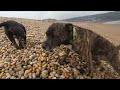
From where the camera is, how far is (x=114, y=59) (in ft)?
6.06

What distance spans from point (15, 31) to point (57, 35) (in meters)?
0.37

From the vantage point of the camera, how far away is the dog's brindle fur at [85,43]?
6.16 ft

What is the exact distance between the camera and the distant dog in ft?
7.00

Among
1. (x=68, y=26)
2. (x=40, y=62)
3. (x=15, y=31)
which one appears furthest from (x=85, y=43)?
(x=15, y=31)

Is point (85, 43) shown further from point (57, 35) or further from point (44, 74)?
point (44, 74)

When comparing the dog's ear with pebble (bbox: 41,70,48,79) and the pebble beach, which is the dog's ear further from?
pebble (bbox: 41,70,48,79)

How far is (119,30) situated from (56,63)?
0.51m

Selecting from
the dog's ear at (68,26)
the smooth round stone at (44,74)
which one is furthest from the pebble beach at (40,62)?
the dog's ear at (68,26)

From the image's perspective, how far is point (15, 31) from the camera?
85.4 inches

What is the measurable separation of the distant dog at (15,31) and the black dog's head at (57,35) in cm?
23

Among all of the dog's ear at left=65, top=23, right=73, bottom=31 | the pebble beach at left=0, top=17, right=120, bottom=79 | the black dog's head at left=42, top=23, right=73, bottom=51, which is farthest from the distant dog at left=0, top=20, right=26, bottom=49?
the dog's ear at left=65, top=23, right=73, bottom=31

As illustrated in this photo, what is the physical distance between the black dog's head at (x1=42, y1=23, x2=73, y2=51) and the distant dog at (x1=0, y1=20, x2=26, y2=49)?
0.23 meters
